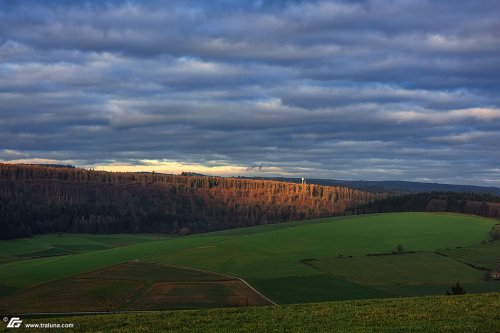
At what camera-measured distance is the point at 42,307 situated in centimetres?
6719

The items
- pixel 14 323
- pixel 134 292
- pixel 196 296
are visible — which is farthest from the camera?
pixel 134 292

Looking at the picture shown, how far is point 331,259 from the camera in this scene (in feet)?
Answer: 332

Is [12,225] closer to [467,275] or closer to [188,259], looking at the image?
[188,259]

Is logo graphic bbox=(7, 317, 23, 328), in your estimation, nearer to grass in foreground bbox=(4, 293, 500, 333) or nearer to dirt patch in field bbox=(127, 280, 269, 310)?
grass in foreground bbox=(4, 293, 500, 333)

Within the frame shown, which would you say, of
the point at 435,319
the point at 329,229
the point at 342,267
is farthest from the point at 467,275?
the point at 435,319

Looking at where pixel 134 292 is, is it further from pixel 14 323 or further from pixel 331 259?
pixel 14 323

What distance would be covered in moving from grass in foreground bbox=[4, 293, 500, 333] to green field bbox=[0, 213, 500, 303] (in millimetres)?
37089

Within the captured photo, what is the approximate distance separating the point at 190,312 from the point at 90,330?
263 inches

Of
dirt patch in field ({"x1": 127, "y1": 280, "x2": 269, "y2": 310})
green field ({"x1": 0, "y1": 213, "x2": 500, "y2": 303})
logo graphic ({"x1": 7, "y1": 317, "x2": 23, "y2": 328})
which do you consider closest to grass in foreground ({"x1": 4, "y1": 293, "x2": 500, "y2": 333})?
logo graphic ({"x1": 7, "y1": 317, "x2": 23, "y2": 328})

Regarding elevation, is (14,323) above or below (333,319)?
below

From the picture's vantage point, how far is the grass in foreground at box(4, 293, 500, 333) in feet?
84.7

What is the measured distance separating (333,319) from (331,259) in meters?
73.8

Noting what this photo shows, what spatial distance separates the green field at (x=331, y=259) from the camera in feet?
266

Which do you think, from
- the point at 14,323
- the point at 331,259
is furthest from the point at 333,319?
the point at 331,259
